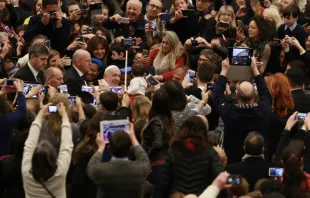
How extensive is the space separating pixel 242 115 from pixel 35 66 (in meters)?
3.73

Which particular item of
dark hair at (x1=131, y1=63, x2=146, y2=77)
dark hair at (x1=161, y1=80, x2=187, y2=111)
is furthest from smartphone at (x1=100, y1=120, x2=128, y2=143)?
dark hair at (x1=131, y1=63, x2=146, y2=77)

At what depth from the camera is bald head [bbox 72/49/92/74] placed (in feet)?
45.9

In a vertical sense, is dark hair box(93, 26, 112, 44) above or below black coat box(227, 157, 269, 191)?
above

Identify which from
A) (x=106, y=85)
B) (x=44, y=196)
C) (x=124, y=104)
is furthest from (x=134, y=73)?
(x=44, y=196)

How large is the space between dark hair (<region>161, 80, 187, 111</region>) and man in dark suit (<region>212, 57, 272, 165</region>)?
39 centimetres

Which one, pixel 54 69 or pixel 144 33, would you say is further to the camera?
pixel 144 33

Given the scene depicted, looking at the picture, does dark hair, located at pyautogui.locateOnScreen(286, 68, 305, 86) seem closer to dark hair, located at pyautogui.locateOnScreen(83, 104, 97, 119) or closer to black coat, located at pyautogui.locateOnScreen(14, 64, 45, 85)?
dark hair, located at pyautogui.locateOnScreen(83, 104, 97, 119)

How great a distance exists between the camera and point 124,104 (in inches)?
462

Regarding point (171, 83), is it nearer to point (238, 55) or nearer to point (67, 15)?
point (238, 55)

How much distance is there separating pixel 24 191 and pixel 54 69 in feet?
10.6

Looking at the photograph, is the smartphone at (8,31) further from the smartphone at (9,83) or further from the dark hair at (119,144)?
the dark hair at (119,144)

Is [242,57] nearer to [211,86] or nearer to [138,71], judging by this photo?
[211,86]

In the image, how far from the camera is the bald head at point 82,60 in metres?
14.0

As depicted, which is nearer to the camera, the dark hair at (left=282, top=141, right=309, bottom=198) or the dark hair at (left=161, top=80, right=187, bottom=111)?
the dark hair at (left=282, top=141, right=309, bottom=198)
